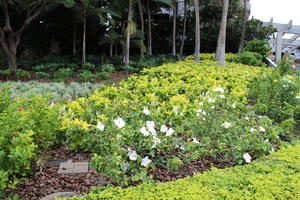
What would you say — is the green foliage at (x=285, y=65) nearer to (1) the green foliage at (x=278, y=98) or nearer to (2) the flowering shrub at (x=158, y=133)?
(1) the green foliage at (x=278, y=98)

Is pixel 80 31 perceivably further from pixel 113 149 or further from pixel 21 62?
pixel 113 149

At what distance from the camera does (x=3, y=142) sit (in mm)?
2463

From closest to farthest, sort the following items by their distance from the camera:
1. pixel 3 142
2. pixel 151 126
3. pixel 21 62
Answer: pixel 3 142 → pixel 151 126 → pixel 21 62

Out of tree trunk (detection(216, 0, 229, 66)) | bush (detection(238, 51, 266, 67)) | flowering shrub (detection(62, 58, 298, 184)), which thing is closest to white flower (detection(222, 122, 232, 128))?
flowering shrub (detection(62, 58, 298, 184))

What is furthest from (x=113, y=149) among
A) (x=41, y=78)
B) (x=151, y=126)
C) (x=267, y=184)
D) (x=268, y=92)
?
(x=41, y=78)

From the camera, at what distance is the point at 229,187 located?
2498 millimetres

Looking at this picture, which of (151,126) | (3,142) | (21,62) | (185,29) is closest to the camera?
(3,142)

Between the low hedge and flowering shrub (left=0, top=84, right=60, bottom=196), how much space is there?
546mm

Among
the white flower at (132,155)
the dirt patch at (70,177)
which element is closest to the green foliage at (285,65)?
the dirt patch at (70,177)

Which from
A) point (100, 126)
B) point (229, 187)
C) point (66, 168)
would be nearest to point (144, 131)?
point (100, 126)

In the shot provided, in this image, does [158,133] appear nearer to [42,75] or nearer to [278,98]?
[278,98]

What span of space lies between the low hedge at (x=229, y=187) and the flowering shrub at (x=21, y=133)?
1.79 feet

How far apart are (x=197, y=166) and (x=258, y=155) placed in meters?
0.69

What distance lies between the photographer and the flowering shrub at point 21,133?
235 cm
